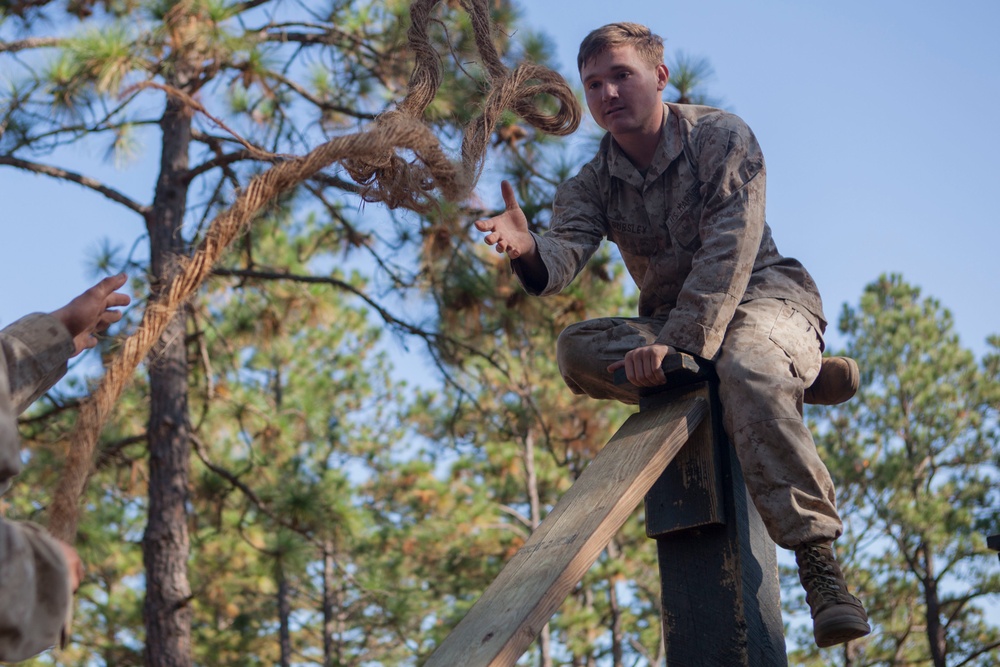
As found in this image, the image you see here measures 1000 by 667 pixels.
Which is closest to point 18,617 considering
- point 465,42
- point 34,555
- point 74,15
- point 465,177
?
point 34,555

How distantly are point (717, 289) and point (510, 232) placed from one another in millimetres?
439

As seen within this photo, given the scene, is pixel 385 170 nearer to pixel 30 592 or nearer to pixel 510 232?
pixel 510 232

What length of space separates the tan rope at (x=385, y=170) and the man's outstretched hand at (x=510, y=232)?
9 centimetres

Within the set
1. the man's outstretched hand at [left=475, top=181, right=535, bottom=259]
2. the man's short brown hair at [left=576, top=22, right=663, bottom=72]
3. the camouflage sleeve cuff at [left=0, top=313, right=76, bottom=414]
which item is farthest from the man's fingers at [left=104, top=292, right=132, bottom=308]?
the man's short brown hair at [left=576, top=22, right=663, bottom=72]

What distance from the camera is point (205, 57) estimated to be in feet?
17.7

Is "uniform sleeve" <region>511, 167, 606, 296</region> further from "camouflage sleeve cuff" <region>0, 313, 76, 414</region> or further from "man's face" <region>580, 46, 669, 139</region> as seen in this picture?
"camouflage sleeve cuff" <region>0, 313, 76, 414</region>

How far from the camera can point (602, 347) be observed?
2.23 metres

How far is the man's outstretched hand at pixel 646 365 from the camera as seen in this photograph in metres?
2.03

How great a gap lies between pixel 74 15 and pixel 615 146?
5213 millimetres

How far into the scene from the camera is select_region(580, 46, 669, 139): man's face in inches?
89.7

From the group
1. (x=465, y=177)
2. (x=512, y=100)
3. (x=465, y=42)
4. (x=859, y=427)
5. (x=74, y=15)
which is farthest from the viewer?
(x=859, y=427)

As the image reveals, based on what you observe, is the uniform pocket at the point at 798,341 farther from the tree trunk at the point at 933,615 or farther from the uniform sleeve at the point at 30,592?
the tree trunk at the point at 933,615

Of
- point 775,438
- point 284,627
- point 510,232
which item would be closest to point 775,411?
point 775,438

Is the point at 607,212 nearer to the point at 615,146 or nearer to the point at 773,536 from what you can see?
the point at 615,146
